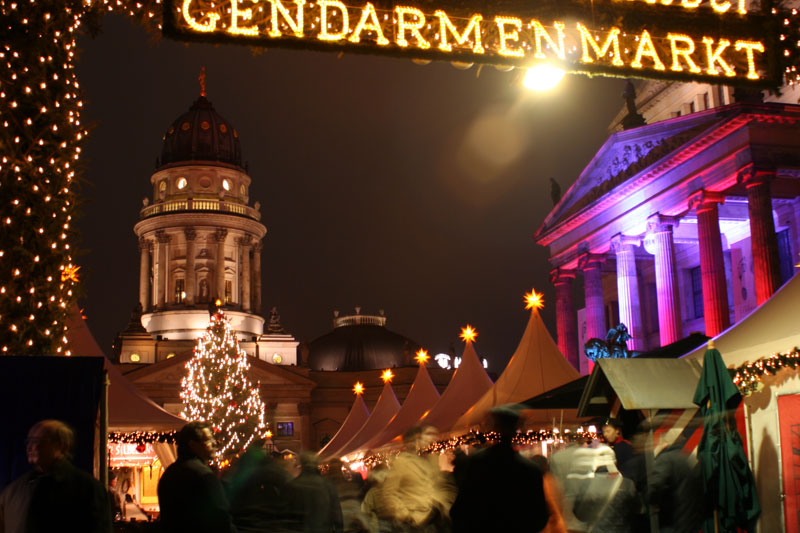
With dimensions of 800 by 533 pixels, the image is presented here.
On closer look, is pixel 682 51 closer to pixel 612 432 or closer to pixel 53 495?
pixel 612 432

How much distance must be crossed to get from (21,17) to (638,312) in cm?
3684

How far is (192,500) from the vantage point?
634 centimetres

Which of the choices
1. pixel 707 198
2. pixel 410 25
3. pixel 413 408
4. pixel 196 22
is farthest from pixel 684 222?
pixel 196 22

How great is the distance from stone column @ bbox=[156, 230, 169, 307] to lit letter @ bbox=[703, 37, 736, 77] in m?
82.6

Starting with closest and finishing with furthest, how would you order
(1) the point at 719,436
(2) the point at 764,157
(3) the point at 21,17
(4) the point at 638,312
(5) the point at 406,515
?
(5) the point at 406,515 < (1) the point at 719,436 < (3) the point at 21,17 < (2) the point at 764,157 < (4) the point at 638,312

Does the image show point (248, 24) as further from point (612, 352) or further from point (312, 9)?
point (612, 352)

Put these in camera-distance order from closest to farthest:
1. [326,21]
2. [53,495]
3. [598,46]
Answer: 1. [53,495]
2. [326,21]
3. [598,46]

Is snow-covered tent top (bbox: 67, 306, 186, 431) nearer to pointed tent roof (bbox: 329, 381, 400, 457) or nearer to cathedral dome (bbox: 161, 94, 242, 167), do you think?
pointed tent roof (bbox: 329, 381, 400, 457)

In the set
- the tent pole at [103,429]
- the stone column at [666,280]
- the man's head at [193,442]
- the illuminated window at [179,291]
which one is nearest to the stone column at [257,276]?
the illuminated window at [179,291]

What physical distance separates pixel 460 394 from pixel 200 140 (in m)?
64.6

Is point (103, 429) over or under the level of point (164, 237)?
under

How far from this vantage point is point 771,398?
38.1ft

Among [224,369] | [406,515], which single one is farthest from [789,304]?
[224,369]

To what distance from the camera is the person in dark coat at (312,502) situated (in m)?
8.62
